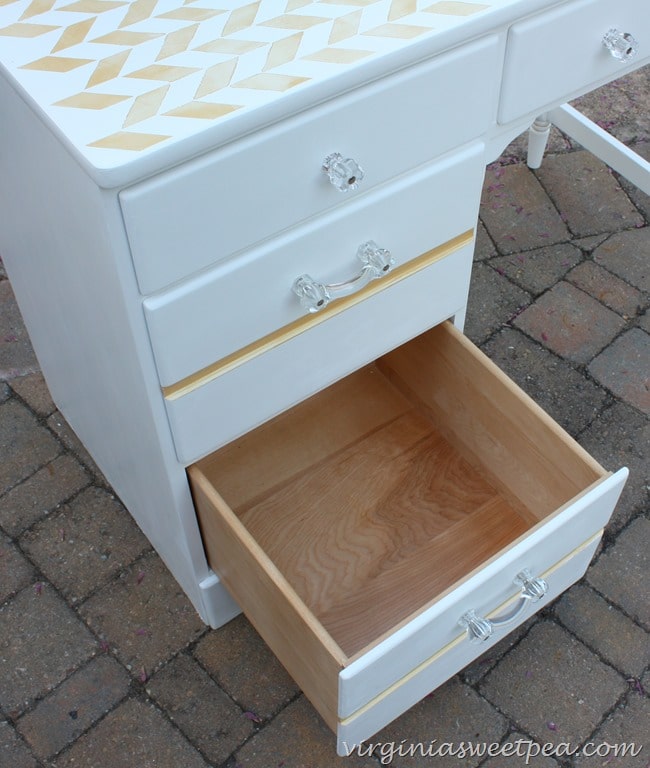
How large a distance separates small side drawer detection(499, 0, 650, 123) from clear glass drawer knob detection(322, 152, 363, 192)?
0.22 m

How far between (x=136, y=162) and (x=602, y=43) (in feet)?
1.98

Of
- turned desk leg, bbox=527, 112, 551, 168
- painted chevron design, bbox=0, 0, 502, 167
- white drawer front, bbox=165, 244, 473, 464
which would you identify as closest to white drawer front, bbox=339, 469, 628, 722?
white drawer front, bbox=165, 244, 473, 464

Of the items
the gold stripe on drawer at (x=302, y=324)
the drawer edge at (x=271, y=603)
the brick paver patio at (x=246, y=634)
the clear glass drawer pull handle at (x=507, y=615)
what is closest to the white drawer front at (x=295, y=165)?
the gold stripe on drawer at (x=302, y=324)

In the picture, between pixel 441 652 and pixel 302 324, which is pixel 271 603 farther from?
pixel 302 324

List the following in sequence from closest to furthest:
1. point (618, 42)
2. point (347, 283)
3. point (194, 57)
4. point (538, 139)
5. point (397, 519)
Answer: point (194, 57), point (347, 283), point (618, 42), point (397, 519), point (538, 139)

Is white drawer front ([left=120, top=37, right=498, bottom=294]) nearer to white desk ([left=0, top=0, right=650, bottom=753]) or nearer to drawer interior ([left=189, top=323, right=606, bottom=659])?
white desk ([left=0, top=0, right=650, bottom=753])

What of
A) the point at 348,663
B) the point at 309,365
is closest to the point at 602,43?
the point at 309,365

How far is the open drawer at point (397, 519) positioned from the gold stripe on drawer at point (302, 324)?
134 mm

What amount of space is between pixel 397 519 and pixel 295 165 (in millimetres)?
587

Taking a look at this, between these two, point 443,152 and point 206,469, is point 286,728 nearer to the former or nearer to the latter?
point 206,469

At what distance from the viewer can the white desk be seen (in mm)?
772

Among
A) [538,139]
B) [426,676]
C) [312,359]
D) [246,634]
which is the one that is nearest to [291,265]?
[312,359]

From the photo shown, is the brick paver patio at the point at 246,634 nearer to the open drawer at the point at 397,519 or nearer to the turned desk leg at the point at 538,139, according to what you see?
the open drawer at the point at 397,519

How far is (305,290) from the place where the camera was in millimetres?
903
